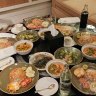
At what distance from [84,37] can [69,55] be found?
0.37m

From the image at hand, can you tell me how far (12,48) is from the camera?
1846 mm

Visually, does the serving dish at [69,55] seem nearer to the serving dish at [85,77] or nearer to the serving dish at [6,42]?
the serving dish at [85,77]

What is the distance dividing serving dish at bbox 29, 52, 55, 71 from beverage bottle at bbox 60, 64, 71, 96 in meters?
0.31

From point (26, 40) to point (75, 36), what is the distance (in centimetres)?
53

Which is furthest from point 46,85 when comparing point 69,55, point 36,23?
point 36,23

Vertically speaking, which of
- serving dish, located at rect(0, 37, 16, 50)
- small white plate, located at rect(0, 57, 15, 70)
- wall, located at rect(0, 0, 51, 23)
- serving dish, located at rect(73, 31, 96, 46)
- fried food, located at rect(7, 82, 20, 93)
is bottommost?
wall, located at rect(0, 0, 51, 23)

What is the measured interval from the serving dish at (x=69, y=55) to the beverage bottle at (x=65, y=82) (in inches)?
12.7

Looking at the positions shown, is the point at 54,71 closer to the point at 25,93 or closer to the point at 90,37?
the point at 25,93

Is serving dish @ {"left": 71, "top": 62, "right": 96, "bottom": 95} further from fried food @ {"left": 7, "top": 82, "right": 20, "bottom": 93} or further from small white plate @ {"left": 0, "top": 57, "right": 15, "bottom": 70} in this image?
small white plate @ {"left": 0, "top": 57, "right": 15, "bottom": 70}

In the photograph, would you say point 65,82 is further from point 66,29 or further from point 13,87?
point 66,29

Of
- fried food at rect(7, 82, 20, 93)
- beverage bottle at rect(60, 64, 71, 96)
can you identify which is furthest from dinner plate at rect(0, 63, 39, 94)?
beverage bottle at rect(60, 64, 71, 96)

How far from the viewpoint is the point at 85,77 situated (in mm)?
1508

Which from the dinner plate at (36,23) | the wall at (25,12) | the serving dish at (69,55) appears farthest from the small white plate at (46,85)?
the wall at (25,12)

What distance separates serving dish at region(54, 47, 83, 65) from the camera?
1683mm
